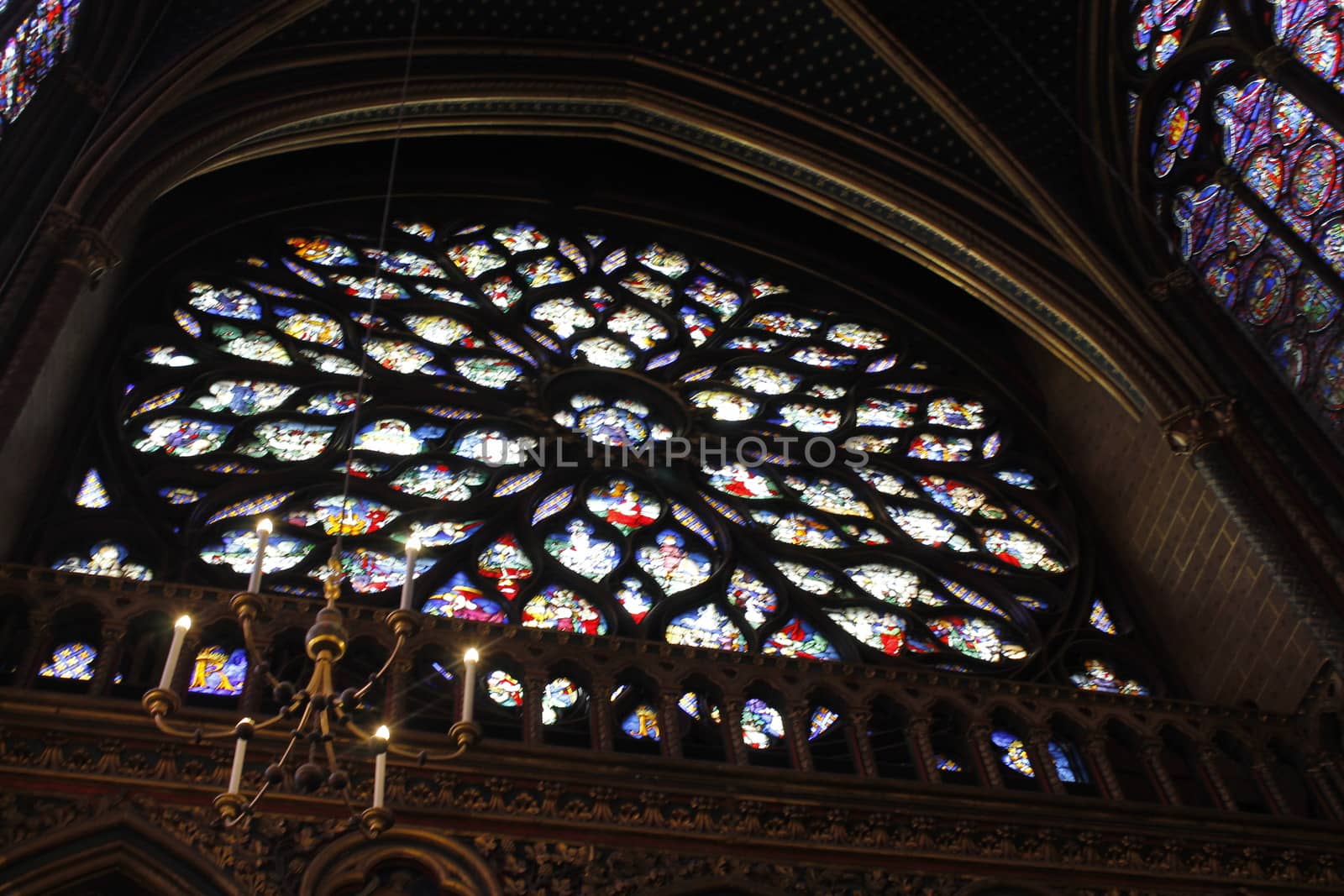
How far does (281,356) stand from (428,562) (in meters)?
2.32

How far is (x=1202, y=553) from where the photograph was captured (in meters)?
10.4

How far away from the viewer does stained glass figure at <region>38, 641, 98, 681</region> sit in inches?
297

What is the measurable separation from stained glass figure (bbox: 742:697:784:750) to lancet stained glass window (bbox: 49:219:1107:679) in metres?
0.54

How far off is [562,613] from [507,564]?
1.70 ft

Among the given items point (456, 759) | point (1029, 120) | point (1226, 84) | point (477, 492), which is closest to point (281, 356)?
point (477, 492)

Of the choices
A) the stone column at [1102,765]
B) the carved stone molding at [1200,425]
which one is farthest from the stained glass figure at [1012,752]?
the carved stone molding at [1200,425]

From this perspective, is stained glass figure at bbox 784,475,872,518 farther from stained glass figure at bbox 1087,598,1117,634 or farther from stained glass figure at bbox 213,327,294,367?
stained glass figure at bbox 213,327,294,367

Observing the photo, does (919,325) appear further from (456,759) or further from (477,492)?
(456,759)

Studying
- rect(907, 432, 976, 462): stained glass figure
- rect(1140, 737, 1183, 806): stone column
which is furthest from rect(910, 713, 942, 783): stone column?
rect(907, 432, 976, 462): stained glass figure

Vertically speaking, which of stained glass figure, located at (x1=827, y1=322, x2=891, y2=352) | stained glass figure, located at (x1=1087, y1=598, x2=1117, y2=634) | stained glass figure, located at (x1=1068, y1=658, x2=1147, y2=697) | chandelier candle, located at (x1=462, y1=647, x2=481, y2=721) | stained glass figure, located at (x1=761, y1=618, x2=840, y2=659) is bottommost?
chandelier candle, located at (x1=462, y1=647, x2=481, y2=721)

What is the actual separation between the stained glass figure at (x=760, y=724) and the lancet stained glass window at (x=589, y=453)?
537mm

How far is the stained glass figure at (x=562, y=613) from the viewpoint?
9.13 m

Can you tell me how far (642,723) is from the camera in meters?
8.38

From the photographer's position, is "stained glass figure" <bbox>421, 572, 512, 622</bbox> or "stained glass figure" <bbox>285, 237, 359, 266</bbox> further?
"stained glass figure" <bbox>285, 237, 359, 266</bbox>
